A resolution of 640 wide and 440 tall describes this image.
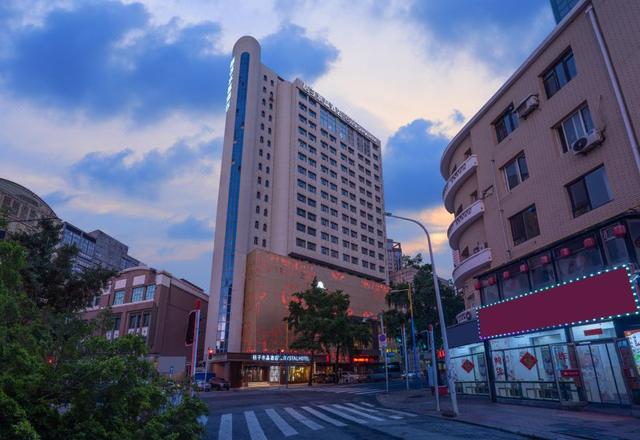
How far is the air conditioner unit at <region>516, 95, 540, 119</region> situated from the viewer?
21547 millimetres

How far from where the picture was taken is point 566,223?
19.2m

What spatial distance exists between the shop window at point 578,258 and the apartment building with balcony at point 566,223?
48mm

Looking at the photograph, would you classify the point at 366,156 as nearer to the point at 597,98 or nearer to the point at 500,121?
the point at 500,121

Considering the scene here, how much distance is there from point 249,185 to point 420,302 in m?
34.6

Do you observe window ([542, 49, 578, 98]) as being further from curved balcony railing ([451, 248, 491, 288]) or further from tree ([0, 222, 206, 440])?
tree ([0, 222, 206, 440])

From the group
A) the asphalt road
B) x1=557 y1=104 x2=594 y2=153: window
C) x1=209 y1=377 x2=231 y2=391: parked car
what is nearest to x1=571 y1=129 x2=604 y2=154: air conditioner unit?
x1=557 y1=104 x2=594 y2=153: window

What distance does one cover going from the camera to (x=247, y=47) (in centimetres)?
7406

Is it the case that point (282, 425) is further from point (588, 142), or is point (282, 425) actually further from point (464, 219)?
point (464, 219)

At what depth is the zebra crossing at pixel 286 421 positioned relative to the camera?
41.7 ft

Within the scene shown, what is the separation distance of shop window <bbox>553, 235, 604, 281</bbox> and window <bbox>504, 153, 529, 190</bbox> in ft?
21.4

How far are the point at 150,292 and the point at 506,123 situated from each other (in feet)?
181

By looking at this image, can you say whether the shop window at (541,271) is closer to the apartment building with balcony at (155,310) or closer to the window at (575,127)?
the window at (575,127)

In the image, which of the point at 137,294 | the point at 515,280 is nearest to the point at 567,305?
the point at 515,280

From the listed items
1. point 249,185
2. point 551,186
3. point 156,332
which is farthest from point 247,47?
point 551,186
